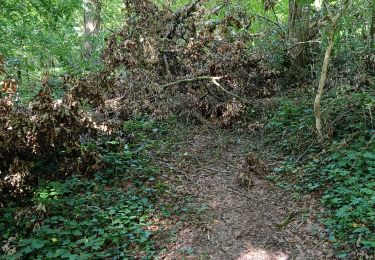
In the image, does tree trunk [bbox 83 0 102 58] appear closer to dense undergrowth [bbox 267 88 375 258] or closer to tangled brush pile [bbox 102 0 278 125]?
tangled brush pile [bbox 102 0 278 125]

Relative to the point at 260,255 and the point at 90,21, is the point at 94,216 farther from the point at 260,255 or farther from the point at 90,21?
the point at 90,21

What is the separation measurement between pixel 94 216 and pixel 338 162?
3.56 metres

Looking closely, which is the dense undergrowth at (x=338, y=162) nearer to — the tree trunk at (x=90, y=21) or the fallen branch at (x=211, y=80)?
the fallen branch at (x=211, y=80)

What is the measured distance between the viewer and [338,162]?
16.8 ft

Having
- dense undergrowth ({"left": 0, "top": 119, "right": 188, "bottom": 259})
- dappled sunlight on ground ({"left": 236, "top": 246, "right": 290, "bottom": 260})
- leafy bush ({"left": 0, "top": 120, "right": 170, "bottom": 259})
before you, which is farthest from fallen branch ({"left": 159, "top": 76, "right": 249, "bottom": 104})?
dappled sunlight on ground ({"left": 236, "top": 246, "right": 290, "bottom": 260})

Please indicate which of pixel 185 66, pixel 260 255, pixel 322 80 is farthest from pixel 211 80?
pixel 260 255

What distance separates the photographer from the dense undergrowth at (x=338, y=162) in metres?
4.06

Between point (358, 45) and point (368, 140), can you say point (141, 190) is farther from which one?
point (358, 45)

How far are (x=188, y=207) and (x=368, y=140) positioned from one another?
9.84ft

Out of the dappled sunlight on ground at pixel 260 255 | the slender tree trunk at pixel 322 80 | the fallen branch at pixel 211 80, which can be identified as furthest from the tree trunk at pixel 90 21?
the dappled sunlight on ground at pixel 260 255

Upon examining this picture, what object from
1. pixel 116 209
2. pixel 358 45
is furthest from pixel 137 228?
pixel 358 45

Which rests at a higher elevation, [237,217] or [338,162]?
[338,162]

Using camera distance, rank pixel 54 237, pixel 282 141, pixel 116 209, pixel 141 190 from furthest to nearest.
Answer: pixel 282 141 < pixel 141 190 < pixel 116 209 < pixel 54 237

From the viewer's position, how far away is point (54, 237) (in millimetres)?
4199
